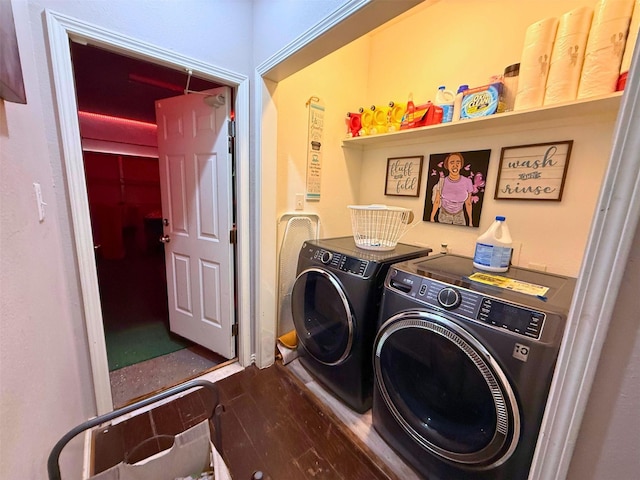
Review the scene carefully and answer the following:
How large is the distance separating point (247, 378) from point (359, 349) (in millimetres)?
895

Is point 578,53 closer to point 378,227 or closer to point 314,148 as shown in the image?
point 378,227

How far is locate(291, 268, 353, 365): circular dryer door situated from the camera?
1418mm

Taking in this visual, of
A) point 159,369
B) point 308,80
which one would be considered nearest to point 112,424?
point 159,369

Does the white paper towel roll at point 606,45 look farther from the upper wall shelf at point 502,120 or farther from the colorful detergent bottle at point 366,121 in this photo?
the colorful detergent bottle at point 366,121

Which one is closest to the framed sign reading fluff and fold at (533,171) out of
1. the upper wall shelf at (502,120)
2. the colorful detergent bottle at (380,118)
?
the upper wall shelf at (502,120)

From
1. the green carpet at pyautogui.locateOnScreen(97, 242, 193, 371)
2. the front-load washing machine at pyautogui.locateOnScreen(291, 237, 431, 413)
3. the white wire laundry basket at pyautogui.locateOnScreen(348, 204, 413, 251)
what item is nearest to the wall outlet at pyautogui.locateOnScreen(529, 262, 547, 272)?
the front-load washing machine at pyautogui.locateOnScreen(291, 237, 431, 413)

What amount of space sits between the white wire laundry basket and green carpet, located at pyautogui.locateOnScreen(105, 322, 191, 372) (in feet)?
5.65

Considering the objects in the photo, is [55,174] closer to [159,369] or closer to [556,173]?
[159,369]

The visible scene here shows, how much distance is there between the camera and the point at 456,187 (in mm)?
1696

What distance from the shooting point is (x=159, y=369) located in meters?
1.85

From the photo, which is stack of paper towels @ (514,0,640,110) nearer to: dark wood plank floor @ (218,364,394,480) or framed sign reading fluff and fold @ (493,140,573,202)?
framed sign reading fluff and fold @ (493,140,573,202)

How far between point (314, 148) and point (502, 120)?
1161 millimetres

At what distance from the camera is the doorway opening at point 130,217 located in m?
1.90

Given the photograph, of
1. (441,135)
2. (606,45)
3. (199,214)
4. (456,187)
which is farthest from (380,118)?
(199,214)
